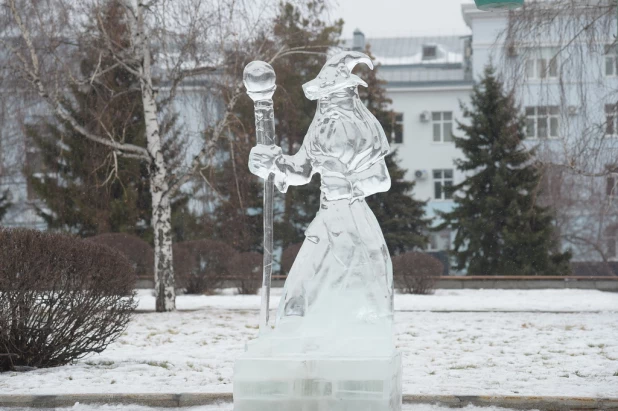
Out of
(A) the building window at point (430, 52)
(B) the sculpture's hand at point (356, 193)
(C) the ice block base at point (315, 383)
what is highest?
(A) the building window at point (430, 52)

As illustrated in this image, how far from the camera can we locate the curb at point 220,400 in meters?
6.64

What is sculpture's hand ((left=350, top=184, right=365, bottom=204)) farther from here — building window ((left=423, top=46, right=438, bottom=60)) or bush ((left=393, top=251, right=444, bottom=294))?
building window ((left=423, top=46, right=438, bottom=60))

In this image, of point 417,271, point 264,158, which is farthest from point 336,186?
point 417,271

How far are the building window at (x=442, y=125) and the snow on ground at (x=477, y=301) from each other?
18.8 m

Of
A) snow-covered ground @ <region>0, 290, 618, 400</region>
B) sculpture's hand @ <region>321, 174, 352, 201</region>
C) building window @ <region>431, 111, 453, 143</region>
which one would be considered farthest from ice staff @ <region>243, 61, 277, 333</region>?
building window @ <region>431, 111, 453, 143</region>

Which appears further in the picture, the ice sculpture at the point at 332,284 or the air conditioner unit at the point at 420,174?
the air conditioner unit at the point at 420,174

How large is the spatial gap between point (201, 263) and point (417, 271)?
184 inches

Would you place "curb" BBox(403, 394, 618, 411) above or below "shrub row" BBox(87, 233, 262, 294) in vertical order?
below

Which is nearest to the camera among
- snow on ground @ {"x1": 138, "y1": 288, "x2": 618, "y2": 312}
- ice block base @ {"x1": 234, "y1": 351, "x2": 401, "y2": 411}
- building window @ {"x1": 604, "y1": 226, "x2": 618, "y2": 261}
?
ice block base @ {"x1": 234, "y1": 351, "x2": 401, "y2": 411}

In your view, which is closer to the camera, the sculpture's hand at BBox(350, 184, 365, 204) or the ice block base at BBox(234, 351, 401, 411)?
the ice block base at BBox(234, 351, 401, 411)

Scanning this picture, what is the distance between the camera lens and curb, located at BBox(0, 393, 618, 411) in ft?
21.8

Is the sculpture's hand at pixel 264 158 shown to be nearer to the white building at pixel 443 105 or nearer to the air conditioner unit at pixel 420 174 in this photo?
the white building at pixel 443 105

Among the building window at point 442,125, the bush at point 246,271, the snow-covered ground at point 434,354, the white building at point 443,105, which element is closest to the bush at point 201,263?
the bush at point 246,271

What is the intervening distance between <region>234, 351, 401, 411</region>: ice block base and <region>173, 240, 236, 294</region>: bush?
14.0 m
